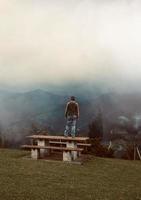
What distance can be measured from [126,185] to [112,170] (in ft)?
12.7

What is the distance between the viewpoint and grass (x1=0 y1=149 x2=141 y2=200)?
42.6ft

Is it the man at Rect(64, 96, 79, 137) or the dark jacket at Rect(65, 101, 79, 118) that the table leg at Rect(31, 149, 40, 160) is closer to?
the man at Rect(64, 96, 79, 137)

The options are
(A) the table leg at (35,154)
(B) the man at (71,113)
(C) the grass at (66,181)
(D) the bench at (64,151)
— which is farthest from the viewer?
(B) the man at (71,113)

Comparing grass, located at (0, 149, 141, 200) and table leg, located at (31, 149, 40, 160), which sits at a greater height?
table leg, located at (31, 149, 40, 160)

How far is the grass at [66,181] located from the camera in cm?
A: 1298

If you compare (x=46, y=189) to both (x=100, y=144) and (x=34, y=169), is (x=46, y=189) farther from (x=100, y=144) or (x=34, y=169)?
(x=100, y=144)

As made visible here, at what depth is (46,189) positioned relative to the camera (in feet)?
44.7

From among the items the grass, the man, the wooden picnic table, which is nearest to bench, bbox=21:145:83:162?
the wooden picnic table

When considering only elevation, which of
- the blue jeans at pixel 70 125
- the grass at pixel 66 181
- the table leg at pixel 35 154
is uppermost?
the blue jeans at pixel 70 125

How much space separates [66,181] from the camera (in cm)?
1548

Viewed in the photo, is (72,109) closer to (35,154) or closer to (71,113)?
(71,113)

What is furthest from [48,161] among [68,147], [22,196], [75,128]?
[22,196]

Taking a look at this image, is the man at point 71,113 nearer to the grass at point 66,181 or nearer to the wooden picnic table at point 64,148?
the wooden picnic table at point 64,148

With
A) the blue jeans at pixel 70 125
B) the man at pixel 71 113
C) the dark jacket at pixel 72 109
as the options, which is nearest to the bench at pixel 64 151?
the blue jeans at pixel 70 125
